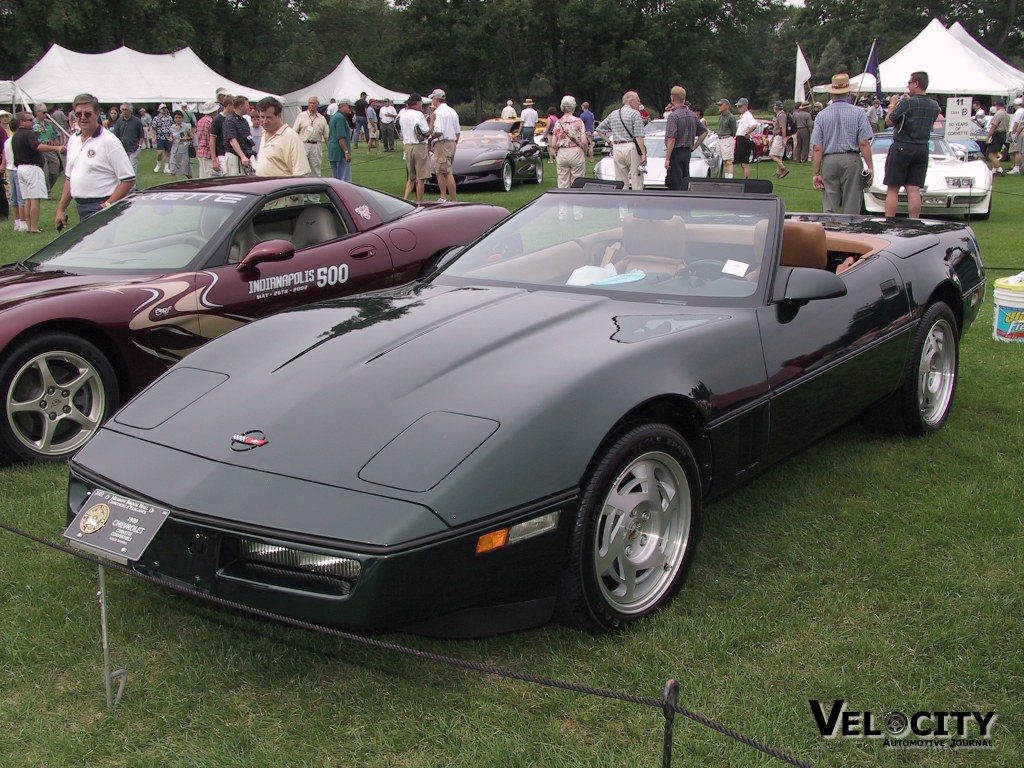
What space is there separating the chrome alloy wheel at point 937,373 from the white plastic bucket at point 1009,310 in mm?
1756

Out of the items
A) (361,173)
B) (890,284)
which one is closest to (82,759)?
(890,284)

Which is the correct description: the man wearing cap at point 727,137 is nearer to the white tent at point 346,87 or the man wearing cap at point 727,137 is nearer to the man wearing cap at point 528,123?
the man wearing cap at point 528,123

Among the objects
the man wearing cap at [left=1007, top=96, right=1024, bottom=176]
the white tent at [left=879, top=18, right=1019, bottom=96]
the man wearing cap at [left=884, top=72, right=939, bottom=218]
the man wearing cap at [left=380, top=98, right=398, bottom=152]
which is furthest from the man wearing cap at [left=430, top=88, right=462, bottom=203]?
the white tent at [left=879, top=18, right=1019, bottom=96]

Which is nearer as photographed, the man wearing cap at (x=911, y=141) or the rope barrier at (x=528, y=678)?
the rope barrier at (x=528, y=678)

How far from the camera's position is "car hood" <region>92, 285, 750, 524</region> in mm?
2703

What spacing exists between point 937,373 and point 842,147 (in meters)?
5.64

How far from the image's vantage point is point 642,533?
3.10 metres

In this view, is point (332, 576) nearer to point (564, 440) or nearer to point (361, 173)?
point (564, 440)

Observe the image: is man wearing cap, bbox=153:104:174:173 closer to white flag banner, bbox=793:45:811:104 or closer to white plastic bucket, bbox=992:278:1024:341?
white flag banner, bbox=793:45:811:104

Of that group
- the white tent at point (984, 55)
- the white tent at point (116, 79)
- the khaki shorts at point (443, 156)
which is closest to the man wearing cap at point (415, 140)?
the khaki shorts at point (443, 156)

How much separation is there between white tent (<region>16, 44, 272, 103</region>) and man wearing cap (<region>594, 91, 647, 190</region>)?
22310 mm

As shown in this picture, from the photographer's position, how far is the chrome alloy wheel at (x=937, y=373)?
485cm

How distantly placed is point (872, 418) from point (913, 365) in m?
0.34

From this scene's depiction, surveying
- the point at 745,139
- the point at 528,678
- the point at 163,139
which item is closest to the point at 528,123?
the point at 745,139
